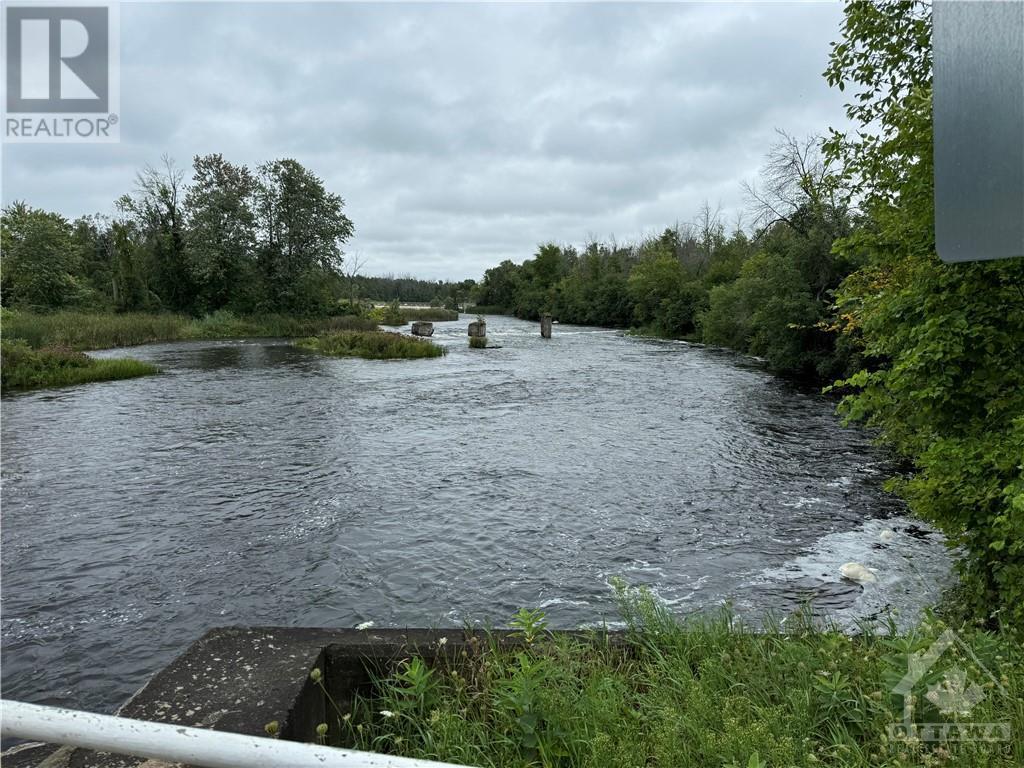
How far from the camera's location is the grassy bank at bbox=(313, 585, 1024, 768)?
2.68 m

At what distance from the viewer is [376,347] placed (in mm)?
29672

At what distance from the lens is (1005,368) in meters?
4.36

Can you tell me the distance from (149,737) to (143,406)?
1629cm

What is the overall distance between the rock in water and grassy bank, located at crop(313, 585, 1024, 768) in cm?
270

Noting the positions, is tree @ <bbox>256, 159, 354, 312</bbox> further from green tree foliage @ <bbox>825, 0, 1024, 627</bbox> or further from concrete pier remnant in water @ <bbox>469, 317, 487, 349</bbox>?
green tree foliage @ <bbox>825, 0, 1024, 627</bbox>

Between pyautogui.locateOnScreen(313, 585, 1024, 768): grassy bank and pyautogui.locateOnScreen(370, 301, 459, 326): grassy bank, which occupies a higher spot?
pyautogui.locateOnScreen(370, 301, 459, 326): grassy bank

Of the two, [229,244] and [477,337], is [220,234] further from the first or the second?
[477,337]

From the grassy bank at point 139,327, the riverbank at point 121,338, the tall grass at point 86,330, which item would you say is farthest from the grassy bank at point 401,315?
Answer: the tall grass at point 86,330

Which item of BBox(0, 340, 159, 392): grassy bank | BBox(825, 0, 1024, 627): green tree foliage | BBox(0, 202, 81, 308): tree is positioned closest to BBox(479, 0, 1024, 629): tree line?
BBox(825, 0, 1024, 627): green tree foliage

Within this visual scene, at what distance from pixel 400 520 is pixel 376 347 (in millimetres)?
22389

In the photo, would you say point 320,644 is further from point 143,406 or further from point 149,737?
point 143,406

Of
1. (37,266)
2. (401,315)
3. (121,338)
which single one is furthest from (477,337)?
(401,315)

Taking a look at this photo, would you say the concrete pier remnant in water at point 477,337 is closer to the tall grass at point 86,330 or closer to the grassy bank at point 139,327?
the grassy bank at point 139,327

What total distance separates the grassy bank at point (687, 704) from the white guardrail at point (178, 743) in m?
1.78
